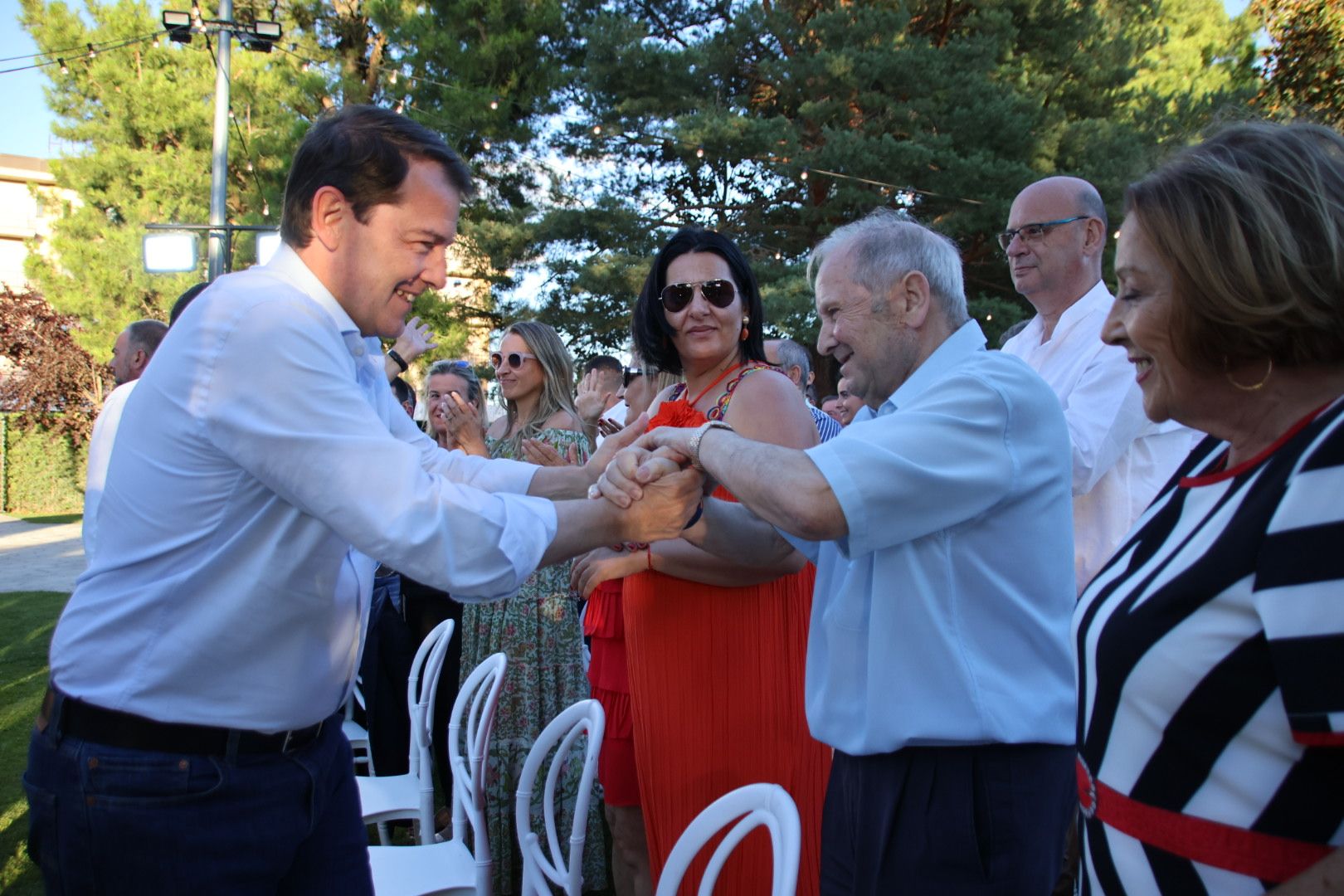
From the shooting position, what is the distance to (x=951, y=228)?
14.2m

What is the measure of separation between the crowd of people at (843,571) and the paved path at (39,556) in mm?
9754

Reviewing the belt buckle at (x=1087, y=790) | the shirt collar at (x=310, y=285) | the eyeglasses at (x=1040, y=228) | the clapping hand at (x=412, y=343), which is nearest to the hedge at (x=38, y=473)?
the clapping hand at (x=412, y=343)

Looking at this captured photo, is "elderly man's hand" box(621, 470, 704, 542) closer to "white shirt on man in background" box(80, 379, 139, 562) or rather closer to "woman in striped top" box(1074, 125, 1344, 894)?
"woman in striped top" box(1074, 125, 1344, 894)

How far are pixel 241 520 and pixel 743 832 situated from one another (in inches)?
40.7

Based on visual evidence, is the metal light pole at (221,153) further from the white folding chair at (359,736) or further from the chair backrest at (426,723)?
the chair backrest at (426,723)

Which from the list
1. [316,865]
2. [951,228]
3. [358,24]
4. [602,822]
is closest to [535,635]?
[602,822]

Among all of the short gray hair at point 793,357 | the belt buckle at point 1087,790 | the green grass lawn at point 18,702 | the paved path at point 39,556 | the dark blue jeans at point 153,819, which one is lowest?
the green grass lawn at point 18,702

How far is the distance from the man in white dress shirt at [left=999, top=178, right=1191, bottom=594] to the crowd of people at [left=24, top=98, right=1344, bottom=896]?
1026 millimetres

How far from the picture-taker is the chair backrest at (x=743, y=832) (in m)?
1.47

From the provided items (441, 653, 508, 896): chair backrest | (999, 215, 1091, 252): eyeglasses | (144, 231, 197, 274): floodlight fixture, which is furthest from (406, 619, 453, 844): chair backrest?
(144, 231, 197, 274): floodlight fixture

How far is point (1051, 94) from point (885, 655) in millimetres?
15947

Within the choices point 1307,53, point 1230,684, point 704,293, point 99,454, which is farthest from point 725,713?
point 1307,53

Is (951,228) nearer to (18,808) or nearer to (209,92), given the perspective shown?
(18,808)

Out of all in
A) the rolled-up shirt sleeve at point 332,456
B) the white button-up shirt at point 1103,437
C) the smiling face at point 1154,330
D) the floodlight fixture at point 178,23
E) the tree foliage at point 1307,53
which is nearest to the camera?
the smiling face at point 1154,330
